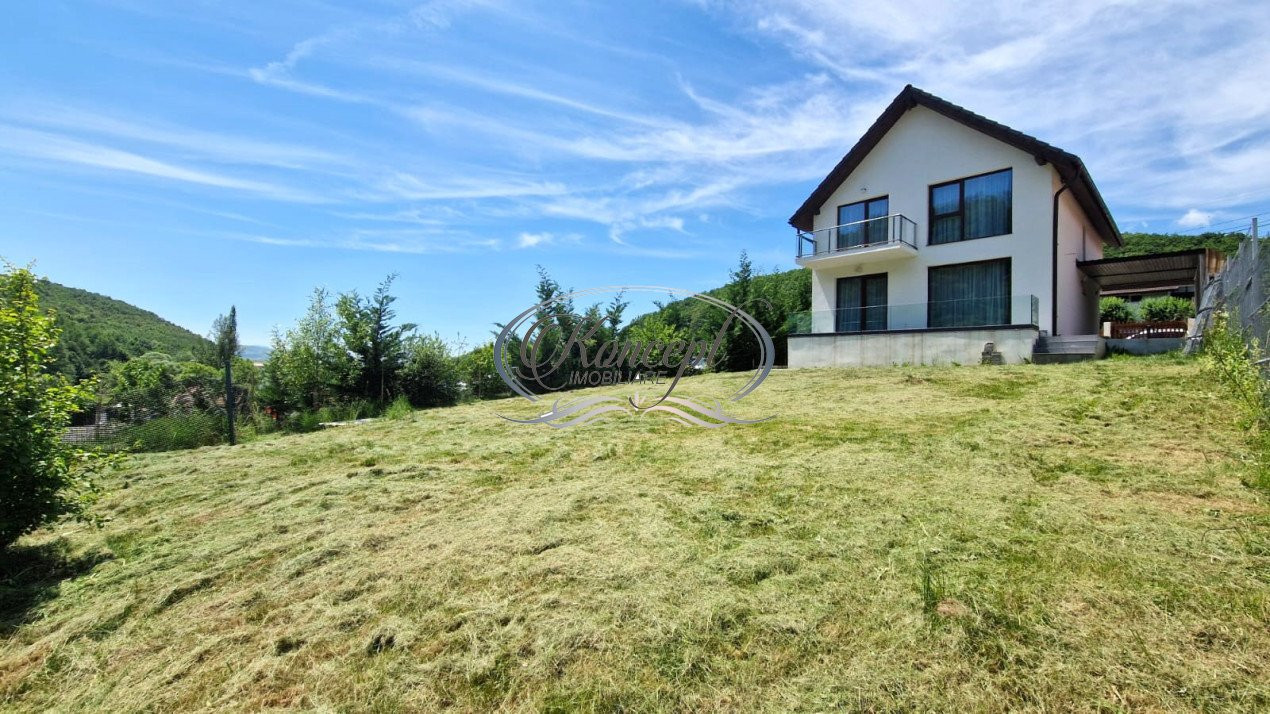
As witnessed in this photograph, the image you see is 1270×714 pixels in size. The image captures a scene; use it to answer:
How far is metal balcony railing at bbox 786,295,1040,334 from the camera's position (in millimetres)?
10594

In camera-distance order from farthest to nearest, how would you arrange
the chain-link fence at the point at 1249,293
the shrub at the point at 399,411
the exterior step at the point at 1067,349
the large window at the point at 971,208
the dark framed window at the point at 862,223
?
the dark framed window at the point at 862,223
the large window at the point at 971,208
the shrub at the point at 399,411
the exterior step at the point at 1067,349
the chain-link fence at the point at 1249,293

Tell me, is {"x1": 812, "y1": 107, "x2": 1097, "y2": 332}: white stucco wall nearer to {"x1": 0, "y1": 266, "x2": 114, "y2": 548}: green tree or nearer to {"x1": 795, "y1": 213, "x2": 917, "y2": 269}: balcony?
{"x1": 795, "y1": 213, "x2": 917, "y2": 269}: balcony

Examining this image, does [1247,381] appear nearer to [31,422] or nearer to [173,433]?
[31,422]

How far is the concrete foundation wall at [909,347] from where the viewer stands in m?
9.98

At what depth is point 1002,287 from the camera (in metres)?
11.7

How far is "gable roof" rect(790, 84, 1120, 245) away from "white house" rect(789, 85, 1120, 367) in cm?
3

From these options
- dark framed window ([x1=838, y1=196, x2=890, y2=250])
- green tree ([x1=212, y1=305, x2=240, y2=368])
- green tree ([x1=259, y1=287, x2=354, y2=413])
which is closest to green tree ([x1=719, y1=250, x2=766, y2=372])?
dark framed window ([x1=838, y1=196, x2=890, y2=250])

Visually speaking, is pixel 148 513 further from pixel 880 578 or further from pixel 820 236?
pixel 820 236

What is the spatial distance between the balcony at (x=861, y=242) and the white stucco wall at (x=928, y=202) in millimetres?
338

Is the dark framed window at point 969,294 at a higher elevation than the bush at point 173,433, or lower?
higher

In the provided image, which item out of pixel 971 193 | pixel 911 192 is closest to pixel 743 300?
pixel 911 192

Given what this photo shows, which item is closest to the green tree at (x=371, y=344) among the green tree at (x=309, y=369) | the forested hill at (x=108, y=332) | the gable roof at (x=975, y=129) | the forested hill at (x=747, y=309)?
the green tree at (x=309, y=369)

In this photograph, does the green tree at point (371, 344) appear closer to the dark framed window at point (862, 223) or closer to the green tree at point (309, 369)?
the green tree at point (309, 369)

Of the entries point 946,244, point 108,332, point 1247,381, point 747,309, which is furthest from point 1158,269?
point 108,332
